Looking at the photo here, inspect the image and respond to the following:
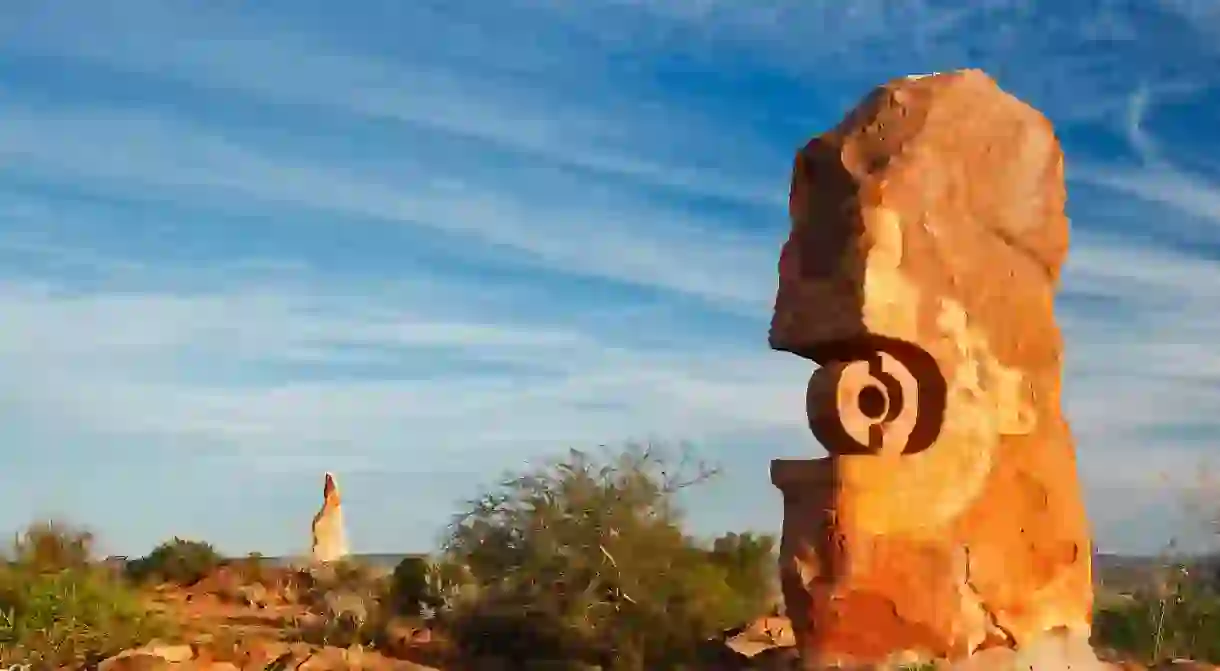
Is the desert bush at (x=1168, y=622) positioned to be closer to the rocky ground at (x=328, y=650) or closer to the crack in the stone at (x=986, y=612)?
the rocky ground at (x=328, y=650)

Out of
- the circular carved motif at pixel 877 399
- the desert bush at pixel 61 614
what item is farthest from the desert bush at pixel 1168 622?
the desert bush at pixel 61 614

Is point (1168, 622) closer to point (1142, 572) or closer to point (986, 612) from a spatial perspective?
point (1142, 572)

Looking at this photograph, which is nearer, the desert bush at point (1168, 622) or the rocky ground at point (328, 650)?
the rocky ground at point (328, 650)

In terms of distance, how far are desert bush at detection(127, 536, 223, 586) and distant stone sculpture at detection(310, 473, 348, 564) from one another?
1951 millimetres

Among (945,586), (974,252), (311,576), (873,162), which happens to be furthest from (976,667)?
(311,576)

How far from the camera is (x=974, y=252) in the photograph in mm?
9508

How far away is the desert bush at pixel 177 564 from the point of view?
21.5 meters

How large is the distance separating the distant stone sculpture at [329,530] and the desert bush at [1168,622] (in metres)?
14.1

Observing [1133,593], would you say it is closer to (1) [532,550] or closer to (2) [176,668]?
(1) [532,550]

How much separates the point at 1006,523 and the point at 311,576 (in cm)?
1386

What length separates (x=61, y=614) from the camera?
11406mm

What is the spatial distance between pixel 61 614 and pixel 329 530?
13.1 meters

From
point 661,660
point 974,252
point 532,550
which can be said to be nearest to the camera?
point 974,252

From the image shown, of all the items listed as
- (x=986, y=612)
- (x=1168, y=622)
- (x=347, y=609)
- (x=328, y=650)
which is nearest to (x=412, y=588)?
(x=347, y=609)
